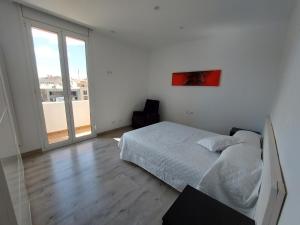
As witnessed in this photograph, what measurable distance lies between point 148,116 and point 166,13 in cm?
260

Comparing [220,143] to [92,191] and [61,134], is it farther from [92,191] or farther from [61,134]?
[61,134]

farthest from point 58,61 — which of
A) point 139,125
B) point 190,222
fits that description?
point 190,222

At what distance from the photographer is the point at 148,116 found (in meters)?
4.14

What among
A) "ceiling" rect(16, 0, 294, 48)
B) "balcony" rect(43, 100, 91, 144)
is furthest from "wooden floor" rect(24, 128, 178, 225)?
"ceiling" rect(16, 0, 294, 48)

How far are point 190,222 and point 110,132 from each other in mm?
3411

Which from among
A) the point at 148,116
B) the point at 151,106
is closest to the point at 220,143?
the point at 148,116

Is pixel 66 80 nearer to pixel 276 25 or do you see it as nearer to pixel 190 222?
pixel 190 222

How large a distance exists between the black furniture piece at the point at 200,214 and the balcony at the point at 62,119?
3.01 meters

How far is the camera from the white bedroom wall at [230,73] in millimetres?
2707

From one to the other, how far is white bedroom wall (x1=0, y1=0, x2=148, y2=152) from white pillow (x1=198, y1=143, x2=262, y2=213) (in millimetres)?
3081

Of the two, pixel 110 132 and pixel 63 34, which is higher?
pixel 63 34

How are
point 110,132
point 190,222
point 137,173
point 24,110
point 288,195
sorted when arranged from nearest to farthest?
point 288,195 → point 190,222 → point 137,173 → point 24,110 → point 110,132

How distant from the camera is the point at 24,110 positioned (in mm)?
2477

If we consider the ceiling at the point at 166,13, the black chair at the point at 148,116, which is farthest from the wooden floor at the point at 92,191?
the ceiling at the point at 166,13
